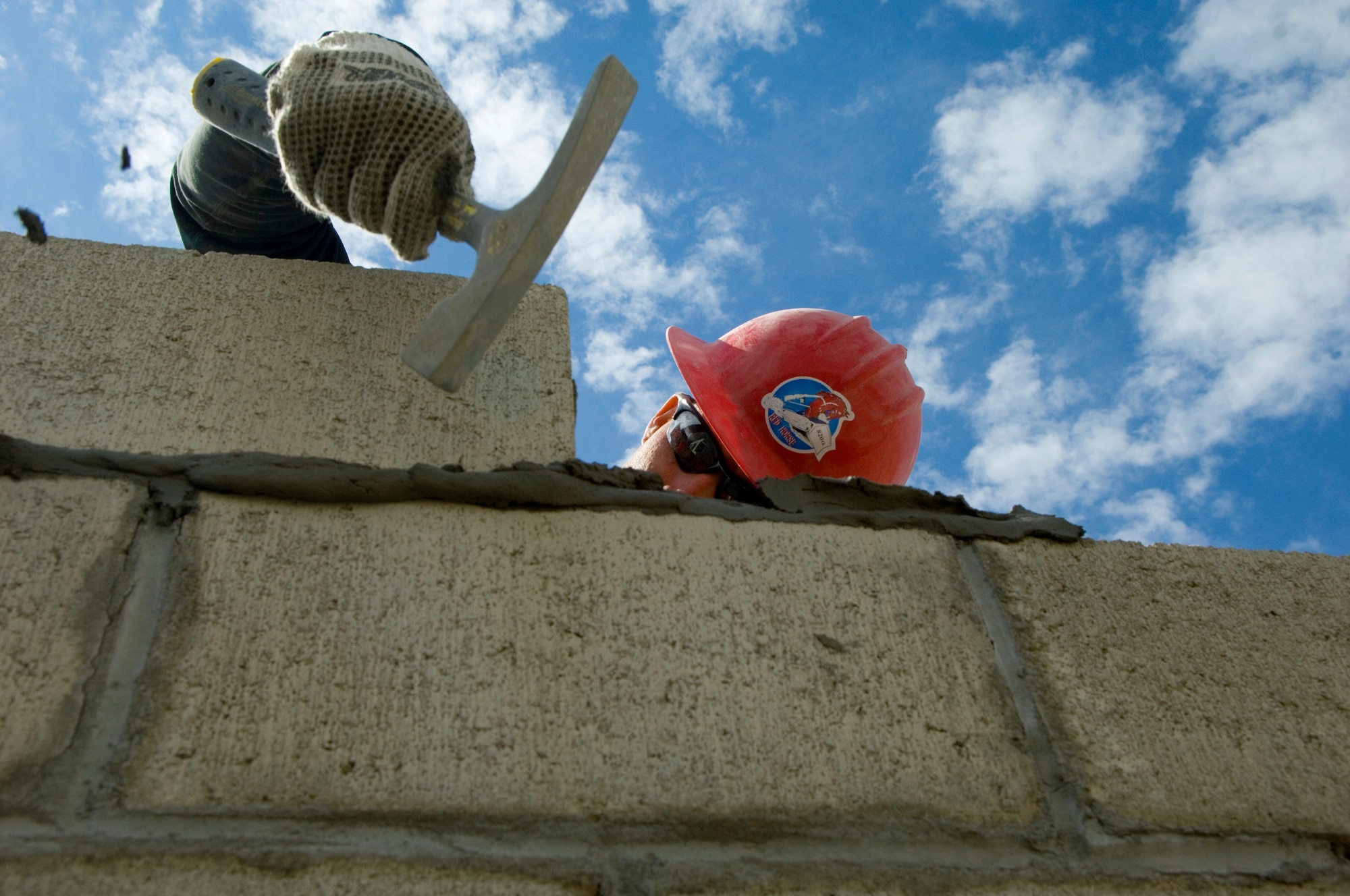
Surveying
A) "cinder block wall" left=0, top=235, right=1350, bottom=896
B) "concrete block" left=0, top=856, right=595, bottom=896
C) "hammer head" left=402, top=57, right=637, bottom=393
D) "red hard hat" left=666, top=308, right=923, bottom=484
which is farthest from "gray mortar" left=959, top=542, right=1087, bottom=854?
"red hard hat" left=666, top=308, right=923, bottom=484

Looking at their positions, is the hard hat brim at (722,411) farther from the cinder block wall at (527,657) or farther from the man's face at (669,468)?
the cinder block wall at (527,657)

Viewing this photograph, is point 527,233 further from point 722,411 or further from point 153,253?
point 722,411

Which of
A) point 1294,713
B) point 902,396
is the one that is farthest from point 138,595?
point 902,396

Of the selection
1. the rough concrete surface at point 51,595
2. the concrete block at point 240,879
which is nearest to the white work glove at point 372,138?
the rough concrete surface at point 51,595

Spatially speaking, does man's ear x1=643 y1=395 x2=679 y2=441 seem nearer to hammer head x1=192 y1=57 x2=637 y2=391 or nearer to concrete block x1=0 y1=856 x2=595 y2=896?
Answer: hammer head x1=192 y1=57 x2=637 y2=391

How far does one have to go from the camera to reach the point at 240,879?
1.04 metres

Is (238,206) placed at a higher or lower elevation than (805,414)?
higher

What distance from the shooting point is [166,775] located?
3.58 ft

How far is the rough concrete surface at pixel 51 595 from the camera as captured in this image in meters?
1.09

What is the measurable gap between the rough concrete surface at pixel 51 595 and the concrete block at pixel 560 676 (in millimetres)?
81

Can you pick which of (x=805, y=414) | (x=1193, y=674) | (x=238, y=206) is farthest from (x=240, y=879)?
(x=805, y=414)

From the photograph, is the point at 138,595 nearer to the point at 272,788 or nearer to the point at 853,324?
the point at 272,788

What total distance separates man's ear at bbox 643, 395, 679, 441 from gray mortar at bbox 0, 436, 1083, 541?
5.17 ft

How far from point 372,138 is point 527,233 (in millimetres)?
352
